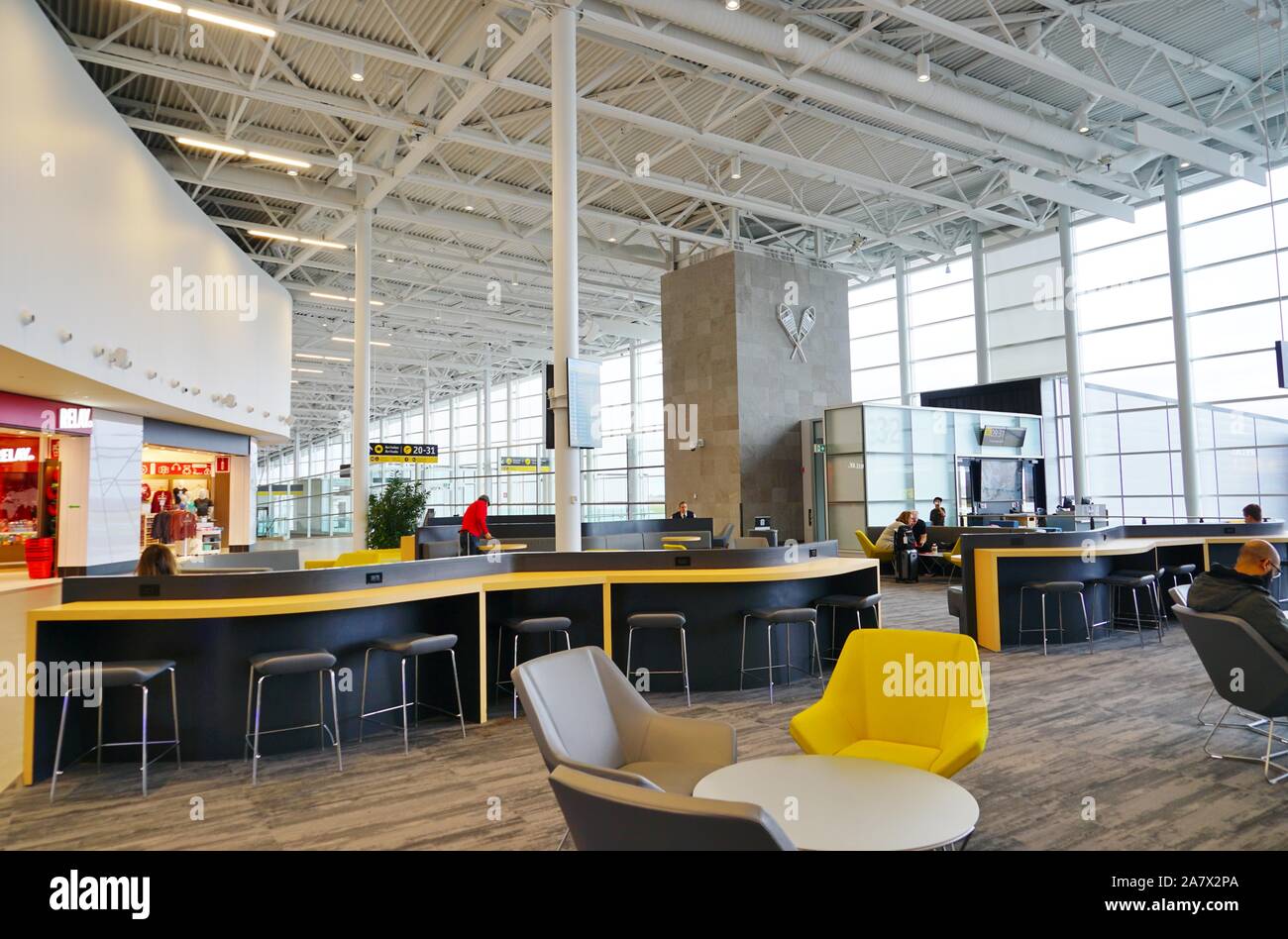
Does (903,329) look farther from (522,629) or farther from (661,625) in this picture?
(522,629)

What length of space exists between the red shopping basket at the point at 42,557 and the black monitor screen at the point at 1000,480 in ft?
55.4

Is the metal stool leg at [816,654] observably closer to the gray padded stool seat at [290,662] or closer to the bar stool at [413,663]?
the bar stool at [413,663]

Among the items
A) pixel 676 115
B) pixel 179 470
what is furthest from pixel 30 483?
pixel 676 115

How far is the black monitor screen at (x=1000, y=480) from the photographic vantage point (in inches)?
637

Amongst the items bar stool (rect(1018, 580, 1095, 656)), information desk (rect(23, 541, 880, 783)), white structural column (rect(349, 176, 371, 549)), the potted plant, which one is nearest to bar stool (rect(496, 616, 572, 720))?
information desk (rect(23, 541, 880, 783))

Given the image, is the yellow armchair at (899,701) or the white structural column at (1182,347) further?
the white structural column at (1182,347)

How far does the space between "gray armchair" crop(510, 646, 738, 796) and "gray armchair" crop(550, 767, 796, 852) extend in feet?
3.56

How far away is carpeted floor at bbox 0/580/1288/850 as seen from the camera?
3.31 meters

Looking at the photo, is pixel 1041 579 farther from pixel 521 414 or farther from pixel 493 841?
pixel 521 414

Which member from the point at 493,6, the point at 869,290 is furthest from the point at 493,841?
the point at 869,290

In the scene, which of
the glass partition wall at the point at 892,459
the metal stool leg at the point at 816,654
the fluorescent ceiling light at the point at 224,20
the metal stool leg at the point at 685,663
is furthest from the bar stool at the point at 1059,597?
the fluorescent ceiling light at the point at 224,20
